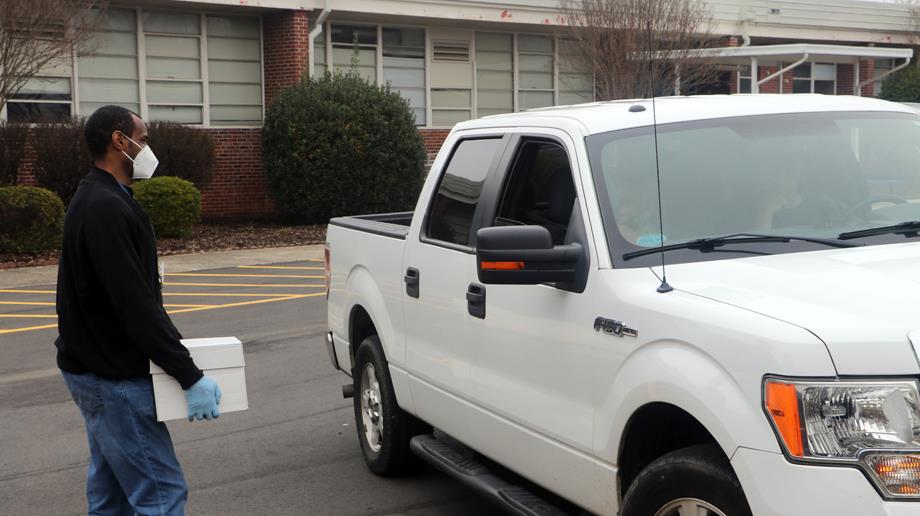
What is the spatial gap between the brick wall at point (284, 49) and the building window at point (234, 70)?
239 mm

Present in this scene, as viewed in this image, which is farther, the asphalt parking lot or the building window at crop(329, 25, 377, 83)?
the building window at crop(329, 25, 377, 83)

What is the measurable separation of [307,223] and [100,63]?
5.05m

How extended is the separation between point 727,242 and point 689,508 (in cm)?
109

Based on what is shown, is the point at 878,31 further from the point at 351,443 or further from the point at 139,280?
the point at 139,280

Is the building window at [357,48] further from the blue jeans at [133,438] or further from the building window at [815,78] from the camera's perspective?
the blue jeans at [133,438]

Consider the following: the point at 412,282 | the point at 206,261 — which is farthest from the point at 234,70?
the point at 412,282

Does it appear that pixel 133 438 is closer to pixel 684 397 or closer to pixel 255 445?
pixel 684 397

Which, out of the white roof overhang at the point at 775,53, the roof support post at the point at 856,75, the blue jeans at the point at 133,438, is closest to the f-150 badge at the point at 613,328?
the blue jeans at the point at 133,438

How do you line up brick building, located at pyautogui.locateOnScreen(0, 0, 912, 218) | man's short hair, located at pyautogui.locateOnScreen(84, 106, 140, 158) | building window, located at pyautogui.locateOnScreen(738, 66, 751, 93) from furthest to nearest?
building window, located at pyautogui.locateOnScreen(738, 66, 751, 93) < brick building, located at pyautogui.locateOnScreen(0, 0, 912, 218) < man's short hair, located at pyautogui.locateOnScreen(84, 106, 140, 158)

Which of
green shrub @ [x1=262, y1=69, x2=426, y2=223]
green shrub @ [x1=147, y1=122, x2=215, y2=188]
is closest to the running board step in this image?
green shrub @ [x1=147, y1=122, x2=215, y2=188]

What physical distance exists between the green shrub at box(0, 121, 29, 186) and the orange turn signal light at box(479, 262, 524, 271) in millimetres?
17550

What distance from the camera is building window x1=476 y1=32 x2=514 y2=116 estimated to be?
28.9m

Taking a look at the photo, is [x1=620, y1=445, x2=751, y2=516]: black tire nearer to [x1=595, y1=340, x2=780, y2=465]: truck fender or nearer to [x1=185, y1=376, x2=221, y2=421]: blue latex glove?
[x1=595, y1=340, x2=780, y2=465]: truck fender

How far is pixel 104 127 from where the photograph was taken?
4426 millimetres
